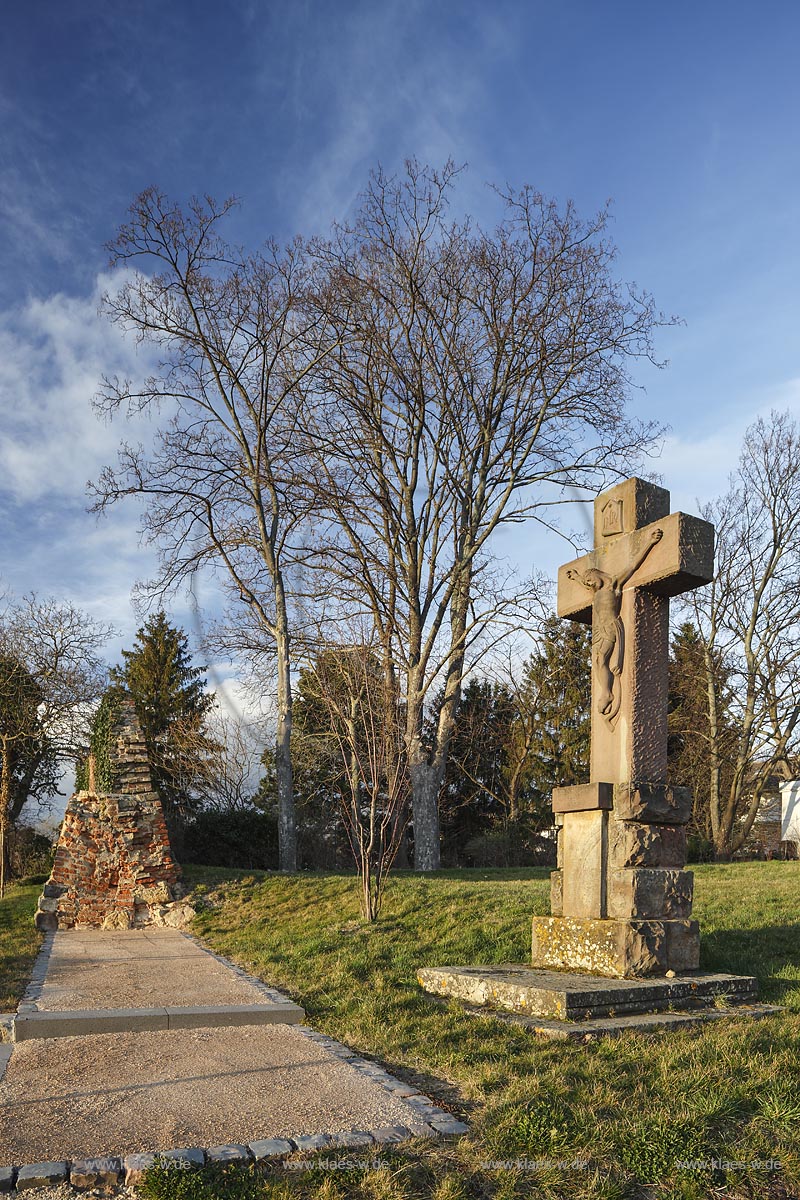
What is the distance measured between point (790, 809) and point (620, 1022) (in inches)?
1004

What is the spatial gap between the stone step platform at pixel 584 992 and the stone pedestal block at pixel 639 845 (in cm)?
75

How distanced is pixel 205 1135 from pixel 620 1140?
5.44ft

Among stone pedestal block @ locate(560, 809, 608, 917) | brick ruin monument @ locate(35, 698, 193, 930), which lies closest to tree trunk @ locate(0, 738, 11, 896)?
brick ruin monument @ locate(35, 698, 193, 930)

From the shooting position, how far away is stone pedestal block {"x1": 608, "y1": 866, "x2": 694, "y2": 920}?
6215mm

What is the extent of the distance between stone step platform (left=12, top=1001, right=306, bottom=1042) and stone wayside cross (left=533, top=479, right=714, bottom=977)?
2002mm

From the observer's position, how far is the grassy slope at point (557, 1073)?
336 cm

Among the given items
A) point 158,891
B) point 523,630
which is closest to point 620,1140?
point 158,891

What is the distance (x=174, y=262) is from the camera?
59.0 ft

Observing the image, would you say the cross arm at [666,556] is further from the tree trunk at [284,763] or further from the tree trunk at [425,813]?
the tree trunk at [425,813]

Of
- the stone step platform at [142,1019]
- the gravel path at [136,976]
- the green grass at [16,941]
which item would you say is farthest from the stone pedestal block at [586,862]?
the green grass at [16,941]

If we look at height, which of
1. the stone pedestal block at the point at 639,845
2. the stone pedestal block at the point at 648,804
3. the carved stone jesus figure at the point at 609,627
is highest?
the carved stone jesus figure at the point at 609,627

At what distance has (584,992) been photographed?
5461mm

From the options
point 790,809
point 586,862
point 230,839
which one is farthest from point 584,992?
point 790,809

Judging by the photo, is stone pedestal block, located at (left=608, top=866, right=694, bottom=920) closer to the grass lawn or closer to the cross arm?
the grass lawn
